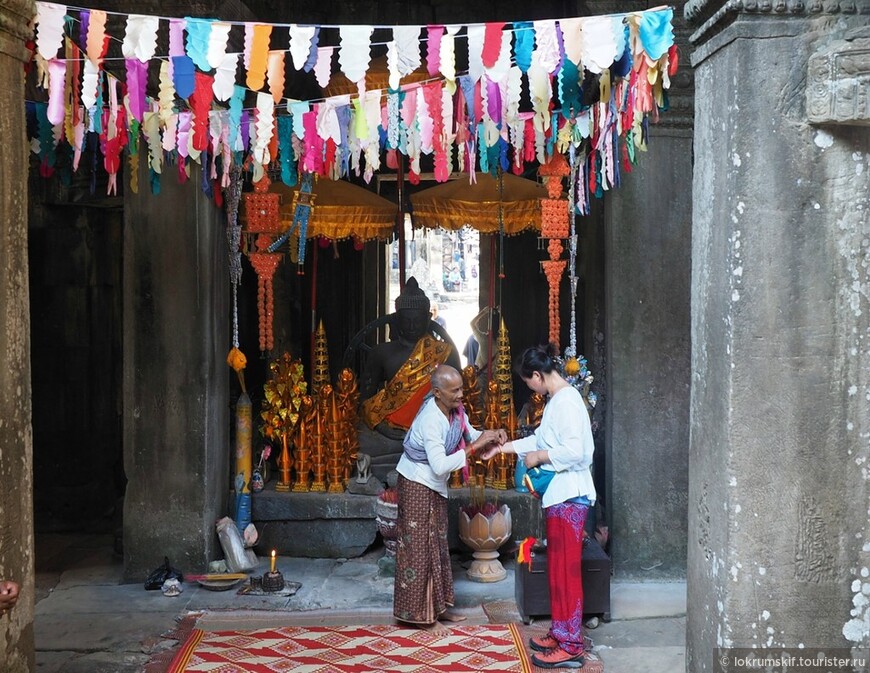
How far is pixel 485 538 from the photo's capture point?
743cm

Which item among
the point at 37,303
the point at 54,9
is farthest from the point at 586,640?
the point at 37,303

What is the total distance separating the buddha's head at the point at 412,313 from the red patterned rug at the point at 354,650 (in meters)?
3.08

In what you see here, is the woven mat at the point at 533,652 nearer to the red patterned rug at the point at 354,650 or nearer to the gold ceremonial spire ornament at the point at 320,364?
the red patterned rug at the point at 354,650

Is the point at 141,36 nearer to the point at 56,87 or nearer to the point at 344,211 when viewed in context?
the point at 56,87

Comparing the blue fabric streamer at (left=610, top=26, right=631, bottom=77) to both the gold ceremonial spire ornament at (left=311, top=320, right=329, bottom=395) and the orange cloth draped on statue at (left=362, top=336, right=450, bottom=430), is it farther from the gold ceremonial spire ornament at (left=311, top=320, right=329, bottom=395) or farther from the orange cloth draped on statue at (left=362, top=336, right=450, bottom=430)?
the gold ceremonial spire ornament at (left=311, top=320, right=329, bottom=395)

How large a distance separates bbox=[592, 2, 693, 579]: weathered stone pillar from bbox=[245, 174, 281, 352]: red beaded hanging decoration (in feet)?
8.31

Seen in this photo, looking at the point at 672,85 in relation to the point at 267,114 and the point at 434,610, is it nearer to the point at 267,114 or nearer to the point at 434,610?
the point at 267,114

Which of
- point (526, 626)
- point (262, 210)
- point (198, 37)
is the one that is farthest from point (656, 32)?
point (526, 626)

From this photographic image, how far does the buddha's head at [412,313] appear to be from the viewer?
29.6 ft

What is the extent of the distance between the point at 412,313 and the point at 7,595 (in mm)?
5348

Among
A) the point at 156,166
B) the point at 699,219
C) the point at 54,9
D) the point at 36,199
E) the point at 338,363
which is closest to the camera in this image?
the point at 699,219

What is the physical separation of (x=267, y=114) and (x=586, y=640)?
3.74 metres

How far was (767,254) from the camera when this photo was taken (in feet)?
13.4

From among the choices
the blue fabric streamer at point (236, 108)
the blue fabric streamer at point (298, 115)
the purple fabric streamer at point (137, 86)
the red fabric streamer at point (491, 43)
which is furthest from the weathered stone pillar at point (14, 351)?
the red fabric streamer at point (491, 43)
